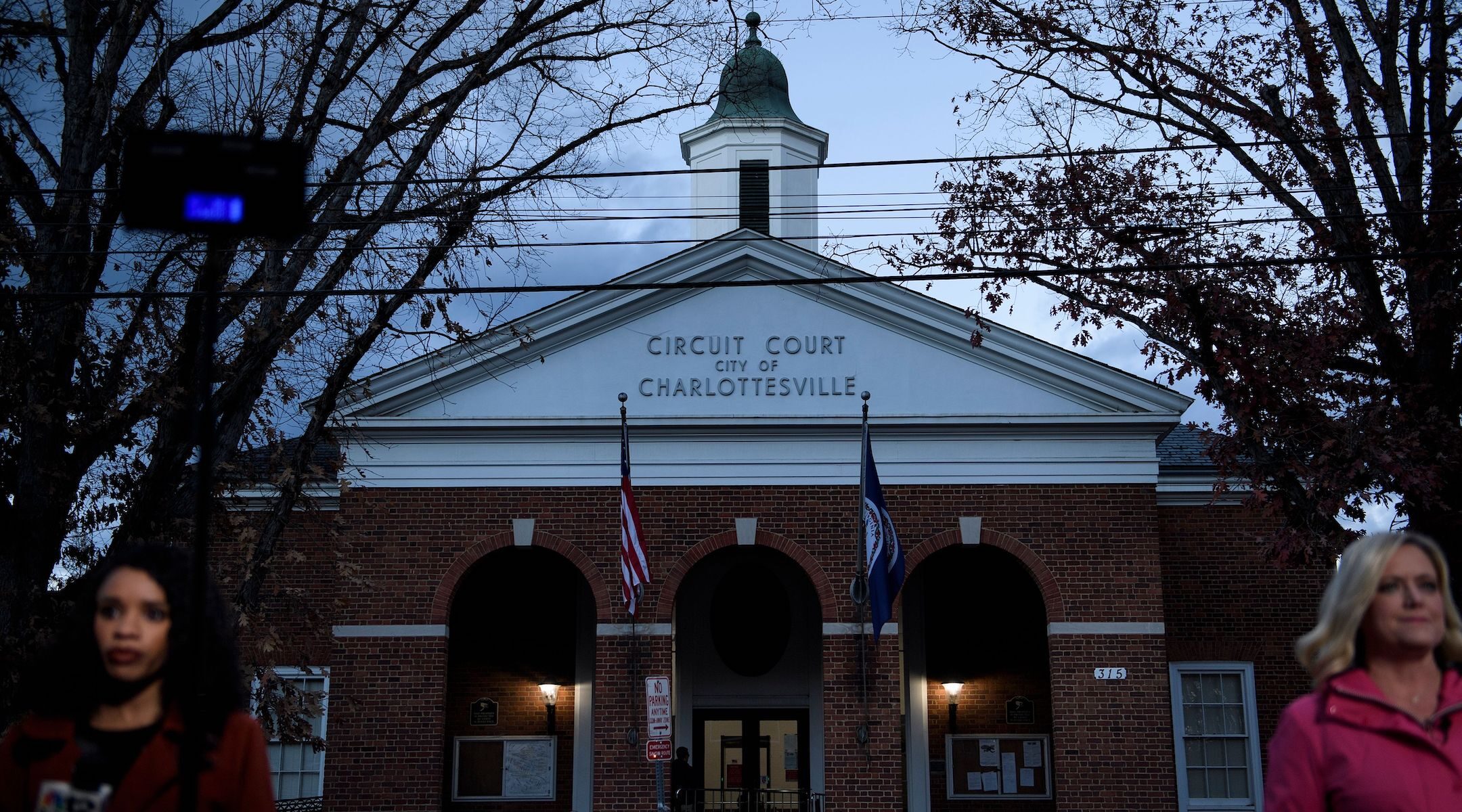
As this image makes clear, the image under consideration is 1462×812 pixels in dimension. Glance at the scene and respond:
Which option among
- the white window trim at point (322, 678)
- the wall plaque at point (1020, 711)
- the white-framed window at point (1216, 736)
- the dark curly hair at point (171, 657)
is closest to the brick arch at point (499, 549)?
the white window trim at point (322, 678)

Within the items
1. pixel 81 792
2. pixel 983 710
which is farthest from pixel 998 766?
pixel 81 792

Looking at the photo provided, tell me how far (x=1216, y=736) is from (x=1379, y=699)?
720 inches

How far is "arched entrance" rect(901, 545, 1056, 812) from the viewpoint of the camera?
21.2m

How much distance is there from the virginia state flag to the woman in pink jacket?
42.7 ft

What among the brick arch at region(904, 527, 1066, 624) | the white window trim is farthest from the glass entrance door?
the white window trim

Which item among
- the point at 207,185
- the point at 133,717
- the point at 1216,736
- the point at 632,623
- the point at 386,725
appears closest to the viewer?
the point at 133,717

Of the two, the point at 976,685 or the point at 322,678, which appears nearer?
the point at 322,678

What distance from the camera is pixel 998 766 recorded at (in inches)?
840

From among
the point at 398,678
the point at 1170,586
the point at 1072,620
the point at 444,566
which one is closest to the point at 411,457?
the point at 444,566

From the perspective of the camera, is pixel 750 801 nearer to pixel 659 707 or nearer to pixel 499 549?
pixel 499 549

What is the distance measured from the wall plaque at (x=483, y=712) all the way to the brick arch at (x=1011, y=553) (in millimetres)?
6791

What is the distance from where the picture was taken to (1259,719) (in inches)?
813

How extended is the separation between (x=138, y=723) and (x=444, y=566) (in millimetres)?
16094

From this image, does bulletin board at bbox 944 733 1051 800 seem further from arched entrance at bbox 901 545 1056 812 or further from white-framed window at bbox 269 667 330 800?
white-framed window at bbox 269 667 330 800
